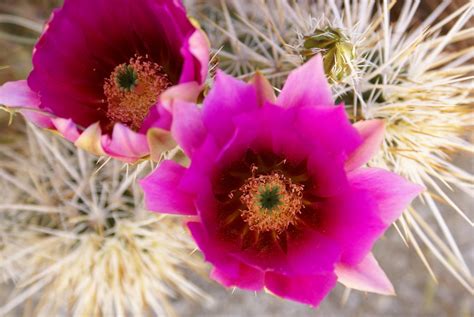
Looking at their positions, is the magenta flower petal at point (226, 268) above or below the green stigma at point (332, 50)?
below

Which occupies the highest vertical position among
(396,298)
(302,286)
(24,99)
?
(24,99)

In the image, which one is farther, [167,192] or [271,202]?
[271,202]

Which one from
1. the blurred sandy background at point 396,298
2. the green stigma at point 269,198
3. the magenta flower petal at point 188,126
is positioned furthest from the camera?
the blurred sandy background at point 396,298

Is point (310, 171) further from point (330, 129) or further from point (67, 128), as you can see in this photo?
point (67, 128)

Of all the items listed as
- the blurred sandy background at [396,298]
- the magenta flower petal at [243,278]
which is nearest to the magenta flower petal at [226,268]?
the magenta flower petal at [243,278]

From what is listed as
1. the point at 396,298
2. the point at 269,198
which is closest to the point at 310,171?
the point at 269,198

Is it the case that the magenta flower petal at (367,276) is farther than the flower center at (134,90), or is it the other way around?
the flower center at (134,90)

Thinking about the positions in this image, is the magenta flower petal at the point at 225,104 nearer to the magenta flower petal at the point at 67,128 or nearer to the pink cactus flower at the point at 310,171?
the pink cactus flower at the point at 310,171
